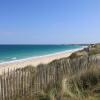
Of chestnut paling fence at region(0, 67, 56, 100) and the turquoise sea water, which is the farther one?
the turquoise sea water

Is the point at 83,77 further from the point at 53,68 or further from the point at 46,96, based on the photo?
the point at 46,96

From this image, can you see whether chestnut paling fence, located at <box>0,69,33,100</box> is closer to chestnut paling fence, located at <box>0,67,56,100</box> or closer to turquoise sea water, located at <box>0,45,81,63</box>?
chestnut paling fence, located at <box>0,67,56,100</box>

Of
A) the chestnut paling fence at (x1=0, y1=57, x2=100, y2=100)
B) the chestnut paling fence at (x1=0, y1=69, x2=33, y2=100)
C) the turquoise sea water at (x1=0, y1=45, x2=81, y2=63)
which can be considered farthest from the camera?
the turquoise sea water at (x1=0, y1=45, x2=81, y2=63)

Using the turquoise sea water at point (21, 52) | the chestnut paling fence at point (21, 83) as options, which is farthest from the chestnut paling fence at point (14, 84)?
the turquoise sea water at point (21, 52)

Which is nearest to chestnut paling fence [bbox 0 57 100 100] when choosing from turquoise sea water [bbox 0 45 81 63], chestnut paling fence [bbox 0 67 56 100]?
chestnut paling fence [bbox 0 67 56 100]

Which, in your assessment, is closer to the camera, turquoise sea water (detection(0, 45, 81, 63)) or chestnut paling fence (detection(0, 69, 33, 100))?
chestnut paling fence (detection(0, 69, 33, 100))

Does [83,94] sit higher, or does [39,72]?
[39,72]

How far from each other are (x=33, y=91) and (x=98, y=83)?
220 centimetres

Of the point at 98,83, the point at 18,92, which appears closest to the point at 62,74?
the point at 98,83

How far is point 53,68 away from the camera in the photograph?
8445mm

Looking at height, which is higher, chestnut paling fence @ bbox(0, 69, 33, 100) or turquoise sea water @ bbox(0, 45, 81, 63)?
chestnut paling fence @ bbox(0, 69, 33, 100)

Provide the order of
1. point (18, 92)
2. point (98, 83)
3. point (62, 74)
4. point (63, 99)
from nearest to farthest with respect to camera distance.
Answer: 1. point (63, 99)
2. point (18, 92)
3. point (98, 83)
4. point (62, 74)

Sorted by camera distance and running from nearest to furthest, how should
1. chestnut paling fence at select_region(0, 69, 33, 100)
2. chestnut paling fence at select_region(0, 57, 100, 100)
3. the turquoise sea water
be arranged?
chestnut paling fence at select_region(0, 69, 33, 100) < chestnut paling fence at select_region(0, 57, 100, 100) < the turquoise sea water

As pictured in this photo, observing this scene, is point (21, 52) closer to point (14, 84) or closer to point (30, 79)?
point (30, 79)
